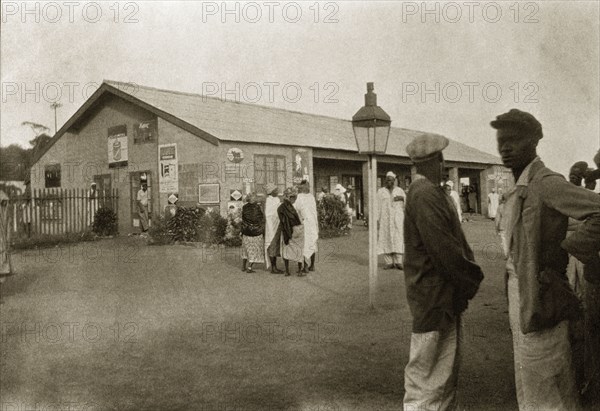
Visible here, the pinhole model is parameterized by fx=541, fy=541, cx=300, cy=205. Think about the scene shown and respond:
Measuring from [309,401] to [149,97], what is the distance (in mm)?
14487

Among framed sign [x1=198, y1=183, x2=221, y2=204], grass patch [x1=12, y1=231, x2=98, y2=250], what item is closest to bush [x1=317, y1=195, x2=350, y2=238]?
framed sign [x1=198, y1=183, x2=221, y2=204]

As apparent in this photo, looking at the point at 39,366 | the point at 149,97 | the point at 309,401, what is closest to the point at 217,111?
the point at 149,97

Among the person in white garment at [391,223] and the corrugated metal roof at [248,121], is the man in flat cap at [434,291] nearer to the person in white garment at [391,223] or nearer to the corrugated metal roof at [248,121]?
the person in white garment at [391,223]

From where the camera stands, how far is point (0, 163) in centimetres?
362

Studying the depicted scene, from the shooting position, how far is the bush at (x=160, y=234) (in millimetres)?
14750

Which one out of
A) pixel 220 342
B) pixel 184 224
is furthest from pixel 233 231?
pixel 220 342

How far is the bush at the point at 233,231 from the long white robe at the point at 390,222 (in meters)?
4.73

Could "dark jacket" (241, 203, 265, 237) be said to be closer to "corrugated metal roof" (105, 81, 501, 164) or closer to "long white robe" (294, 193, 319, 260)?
"long white robe" (294, 193, 319, 260)

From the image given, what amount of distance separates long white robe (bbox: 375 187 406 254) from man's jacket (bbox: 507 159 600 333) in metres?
7.70

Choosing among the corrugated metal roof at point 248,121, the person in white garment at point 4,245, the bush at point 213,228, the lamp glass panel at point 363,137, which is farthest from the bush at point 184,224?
the lamp glass panel at point 363,137

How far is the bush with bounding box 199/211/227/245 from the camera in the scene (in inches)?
564

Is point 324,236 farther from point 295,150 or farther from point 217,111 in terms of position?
point 217,111

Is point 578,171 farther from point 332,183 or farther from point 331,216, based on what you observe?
point 332,183

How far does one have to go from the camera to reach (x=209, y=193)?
49.7 feet
